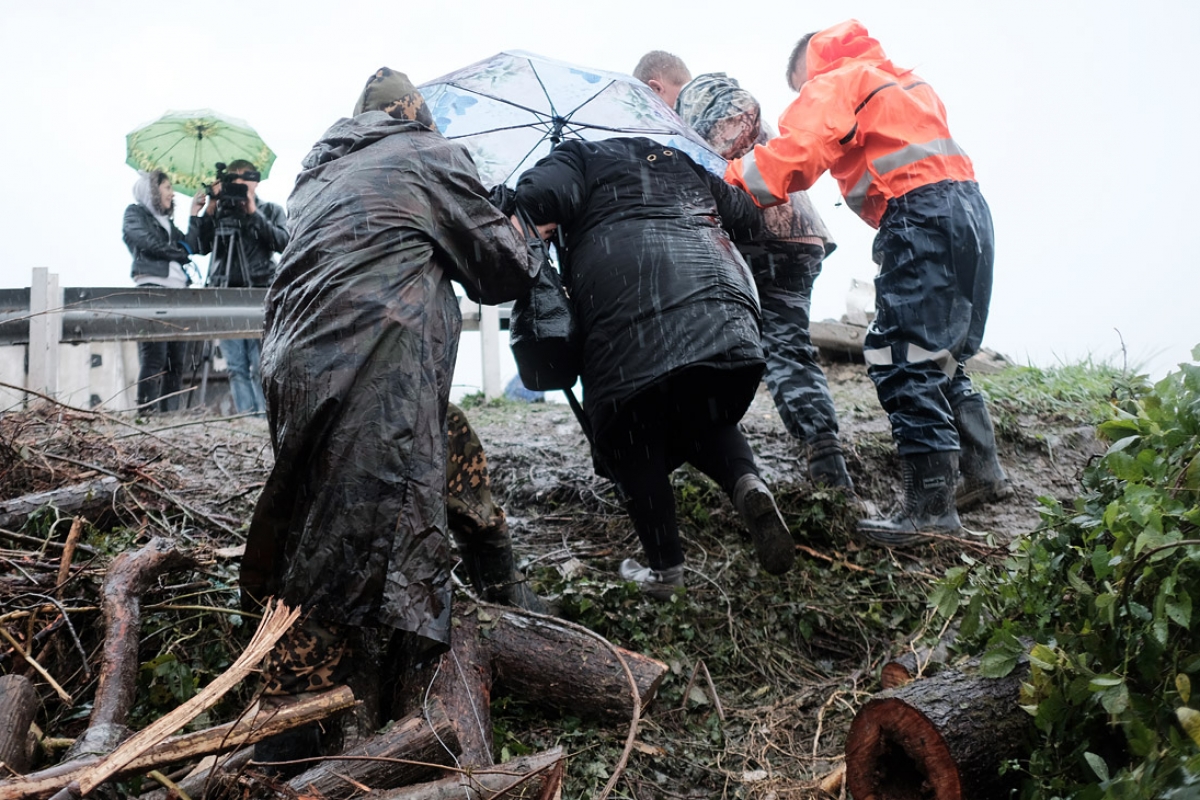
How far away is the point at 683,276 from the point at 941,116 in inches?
66.3

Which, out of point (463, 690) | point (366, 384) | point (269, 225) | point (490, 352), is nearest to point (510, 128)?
point (366, 384)

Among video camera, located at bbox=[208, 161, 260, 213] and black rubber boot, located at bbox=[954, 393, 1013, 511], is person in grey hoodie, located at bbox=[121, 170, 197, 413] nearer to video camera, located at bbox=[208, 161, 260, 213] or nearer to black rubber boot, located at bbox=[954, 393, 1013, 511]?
video camera, located at bbox=[208, 161, 260, 213]

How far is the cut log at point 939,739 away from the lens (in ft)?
7.09

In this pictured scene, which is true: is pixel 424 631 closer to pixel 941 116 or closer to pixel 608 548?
pixel 608 548

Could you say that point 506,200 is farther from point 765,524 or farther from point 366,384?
point 765,524

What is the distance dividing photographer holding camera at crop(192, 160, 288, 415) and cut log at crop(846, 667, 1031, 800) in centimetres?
615

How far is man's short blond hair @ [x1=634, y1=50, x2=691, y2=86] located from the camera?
18.0 ft

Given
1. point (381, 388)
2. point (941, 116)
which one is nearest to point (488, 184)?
point (381, 388)

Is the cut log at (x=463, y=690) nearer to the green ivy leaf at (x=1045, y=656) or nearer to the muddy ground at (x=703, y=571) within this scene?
the muddy ground at (x=703, y=571)

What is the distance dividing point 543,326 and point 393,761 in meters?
→ 1.66

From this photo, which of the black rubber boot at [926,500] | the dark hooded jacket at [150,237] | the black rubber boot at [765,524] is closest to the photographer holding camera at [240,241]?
the dark hooded jacket at [150,237]

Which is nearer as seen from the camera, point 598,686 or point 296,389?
point 296,389

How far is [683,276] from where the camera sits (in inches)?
134

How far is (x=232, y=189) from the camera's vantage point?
7234mm
